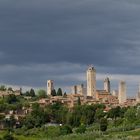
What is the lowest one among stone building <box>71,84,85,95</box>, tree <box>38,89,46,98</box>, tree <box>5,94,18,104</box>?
tree <box>5,94,18,104</box>

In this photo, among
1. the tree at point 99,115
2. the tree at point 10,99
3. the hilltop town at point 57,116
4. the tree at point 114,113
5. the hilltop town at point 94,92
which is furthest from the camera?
the hilltop town at point 94,92

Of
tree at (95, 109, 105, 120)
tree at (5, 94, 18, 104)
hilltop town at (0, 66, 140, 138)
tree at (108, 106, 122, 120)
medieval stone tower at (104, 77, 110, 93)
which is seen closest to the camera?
hilltop town at (0, 66, 140, 138)

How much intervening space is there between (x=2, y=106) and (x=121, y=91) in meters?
48.5

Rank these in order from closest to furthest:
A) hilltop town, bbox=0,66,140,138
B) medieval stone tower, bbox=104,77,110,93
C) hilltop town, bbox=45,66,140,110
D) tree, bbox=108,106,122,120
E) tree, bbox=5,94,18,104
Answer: hilltop town, bbox=0,66,140,138 < tree, bbox=108,106,122,120 < tree, bbox=5,94,18,104 < hilltop town, bbox=45,66,140,110 < medieval stone tower, bbox=104,77,110,93

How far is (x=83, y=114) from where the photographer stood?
10419 cm

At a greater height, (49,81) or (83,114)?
(49,81)

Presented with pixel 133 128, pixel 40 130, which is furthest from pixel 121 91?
pixel 133 128

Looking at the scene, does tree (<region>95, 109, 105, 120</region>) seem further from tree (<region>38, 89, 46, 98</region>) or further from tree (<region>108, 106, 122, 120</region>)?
tree (<region>38, 89, 46, 98</region>)

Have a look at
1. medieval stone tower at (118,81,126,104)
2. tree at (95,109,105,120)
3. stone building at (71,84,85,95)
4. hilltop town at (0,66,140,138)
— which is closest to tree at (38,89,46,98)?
hilltop town at (0,66,140,138)

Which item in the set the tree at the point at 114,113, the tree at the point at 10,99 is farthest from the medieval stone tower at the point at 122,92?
the tree at the point at 114,113

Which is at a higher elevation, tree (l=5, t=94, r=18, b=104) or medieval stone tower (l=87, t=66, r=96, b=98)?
medieval stone tower (l=87, t=66, r=96, b=98)

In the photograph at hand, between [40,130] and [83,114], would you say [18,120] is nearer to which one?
[83,114]

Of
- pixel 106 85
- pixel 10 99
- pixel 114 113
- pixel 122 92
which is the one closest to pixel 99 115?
pixel 114 113

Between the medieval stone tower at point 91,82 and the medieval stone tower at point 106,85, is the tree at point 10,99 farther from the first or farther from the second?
the medieval stone tower at point 106,85
